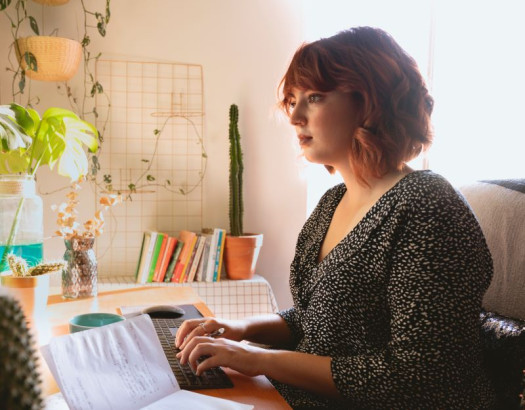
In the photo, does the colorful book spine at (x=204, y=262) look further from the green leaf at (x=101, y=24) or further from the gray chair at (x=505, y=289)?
the gray chair at (x=505, y=289)

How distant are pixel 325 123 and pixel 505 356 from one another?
0.68 metres

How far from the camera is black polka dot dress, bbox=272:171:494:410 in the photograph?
95 cm

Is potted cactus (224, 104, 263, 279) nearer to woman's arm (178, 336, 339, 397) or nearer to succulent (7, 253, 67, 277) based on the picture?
succulent (7, 253, 67, 277)

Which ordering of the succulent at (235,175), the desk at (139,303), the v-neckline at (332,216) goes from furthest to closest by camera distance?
the succulent at (235,175)
the v-neckline at (332,216)
the desk at (139,303)

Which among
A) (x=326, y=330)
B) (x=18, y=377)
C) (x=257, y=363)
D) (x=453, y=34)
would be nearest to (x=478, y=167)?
(x=453, y=34)

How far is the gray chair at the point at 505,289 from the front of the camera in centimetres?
109

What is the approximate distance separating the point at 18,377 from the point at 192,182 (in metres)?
2.63

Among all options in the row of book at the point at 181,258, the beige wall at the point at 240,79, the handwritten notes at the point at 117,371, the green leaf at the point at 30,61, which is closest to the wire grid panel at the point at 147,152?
the beige wall at the point at 240,79

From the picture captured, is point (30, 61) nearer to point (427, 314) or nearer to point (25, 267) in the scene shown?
point (25, 267)

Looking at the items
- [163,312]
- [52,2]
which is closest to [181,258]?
[163,312]

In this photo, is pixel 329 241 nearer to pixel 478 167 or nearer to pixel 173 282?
pixel 173 282

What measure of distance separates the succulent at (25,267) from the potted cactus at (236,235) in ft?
4.90

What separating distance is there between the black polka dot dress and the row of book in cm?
159

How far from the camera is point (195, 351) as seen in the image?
3.21 ft
